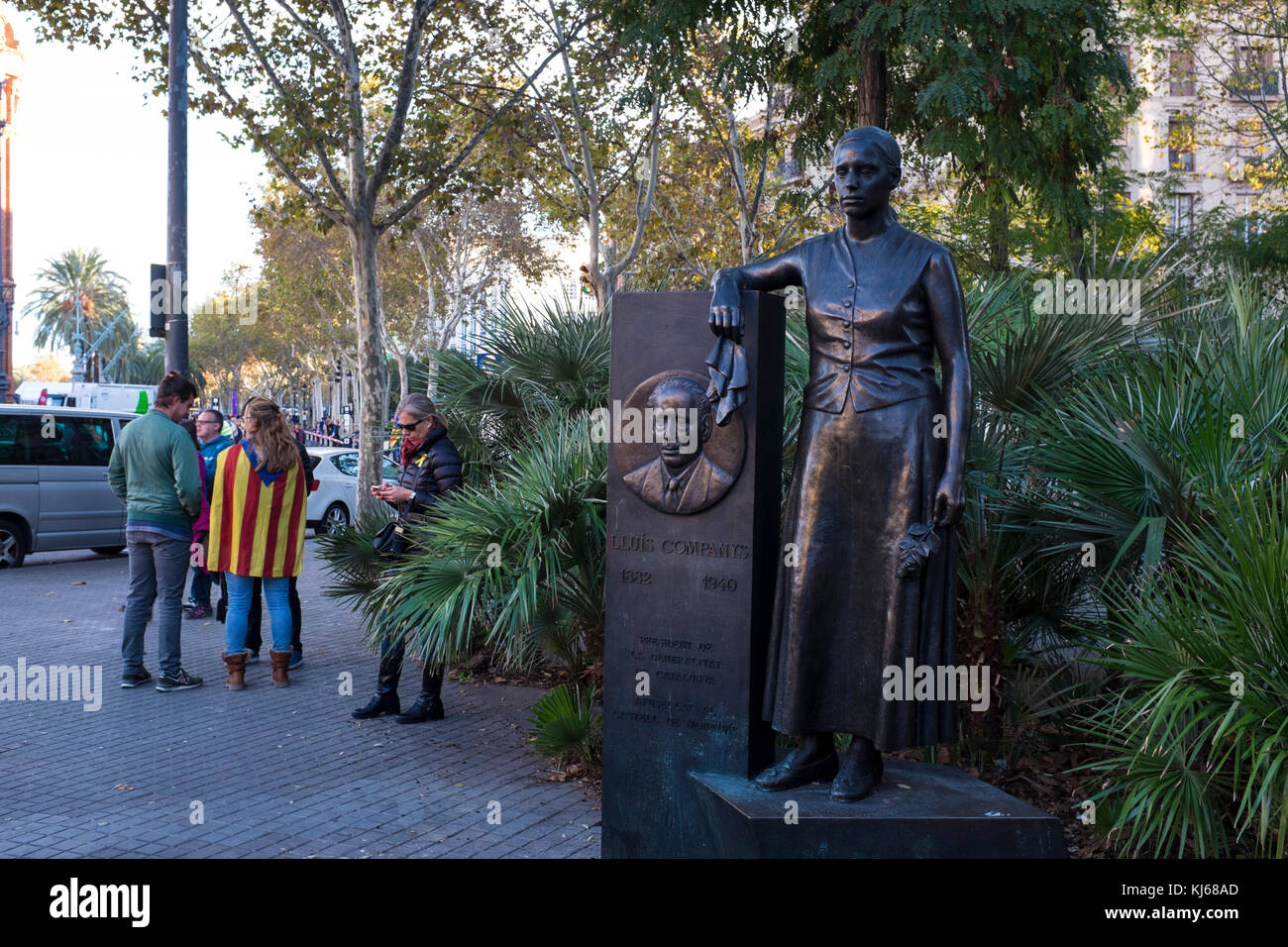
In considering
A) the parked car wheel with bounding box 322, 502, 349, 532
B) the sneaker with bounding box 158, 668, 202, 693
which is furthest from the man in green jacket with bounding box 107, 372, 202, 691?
the parked car wheel with bounding box 322, 502, 349, 532

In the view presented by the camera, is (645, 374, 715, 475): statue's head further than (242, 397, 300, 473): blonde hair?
No

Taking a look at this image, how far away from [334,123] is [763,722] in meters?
13.0

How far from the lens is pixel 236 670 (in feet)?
27.1

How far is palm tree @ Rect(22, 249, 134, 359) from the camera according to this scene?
90312 mm

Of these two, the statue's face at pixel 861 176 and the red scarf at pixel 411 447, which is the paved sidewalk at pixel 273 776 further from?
the statue's face at pixel 861 176

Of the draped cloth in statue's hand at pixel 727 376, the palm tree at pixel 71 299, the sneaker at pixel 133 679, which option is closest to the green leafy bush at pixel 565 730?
the draped cloth in statue's hand at pixel 727 376

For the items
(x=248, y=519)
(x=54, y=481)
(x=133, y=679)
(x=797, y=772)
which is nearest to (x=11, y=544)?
(x=54, y=481)

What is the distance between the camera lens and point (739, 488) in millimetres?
4316

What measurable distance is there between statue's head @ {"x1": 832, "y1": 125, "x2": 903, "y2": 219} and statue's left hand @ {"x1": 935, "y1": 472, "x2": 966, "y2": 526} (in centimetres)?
97

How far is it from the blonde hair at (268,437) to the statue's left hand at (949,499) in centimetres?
552

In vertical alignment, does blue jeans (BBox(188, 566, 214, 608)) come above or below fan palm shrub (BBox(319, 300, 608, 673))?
below

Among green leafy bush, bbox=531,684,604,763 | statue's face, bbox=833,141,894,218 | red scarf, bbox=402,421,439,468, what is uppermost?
statue's face, bbox=833,141,894,218

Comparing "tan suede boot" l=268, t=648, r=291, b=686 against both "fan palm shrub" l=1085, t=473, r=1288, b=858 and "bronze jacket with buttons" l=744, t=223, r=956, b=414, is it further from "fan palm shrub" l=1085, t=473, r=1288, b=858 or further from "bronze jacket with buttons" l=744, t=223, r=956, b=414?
"fan palm shrub" l=1085, t=473, r=1288, b=858

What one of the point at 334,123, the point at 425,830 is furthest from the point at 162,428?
the point at 334,123
